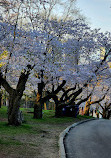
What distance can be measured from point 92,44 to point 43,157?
71.4 feet

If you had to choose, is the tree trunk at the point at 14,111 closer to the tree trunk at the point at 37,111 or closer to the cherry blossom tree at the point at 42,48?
the cherry blossom tree at the point at 42,48

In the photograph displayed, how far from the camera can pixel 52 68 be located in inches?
818

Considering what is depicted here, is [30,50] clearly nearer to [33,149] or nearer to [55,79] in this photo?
[33,149]

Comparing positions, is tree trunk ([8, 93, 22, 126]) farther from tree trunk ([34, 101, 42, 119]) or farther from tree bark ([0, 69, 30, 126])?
tree trunk ([34, 101, 42, 119])

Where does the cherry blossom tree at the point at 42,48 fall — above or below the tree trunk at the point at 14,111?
above

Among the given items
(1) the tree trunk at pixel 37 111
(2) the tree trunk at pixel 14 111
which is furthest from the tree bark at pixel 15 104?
(1) the tree trunk at pixel 37 111

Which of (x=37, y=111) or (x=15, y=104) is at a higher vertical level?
(x=15, y=104)

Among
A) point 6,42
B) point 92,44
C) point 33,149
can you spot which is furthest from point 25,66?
point 92,44

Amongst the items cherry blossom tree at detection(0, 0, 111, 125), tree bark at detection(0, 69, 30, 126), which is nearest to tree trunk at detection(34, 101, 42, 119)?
cherry blossom tree at detection(0, 0, 111, 125)

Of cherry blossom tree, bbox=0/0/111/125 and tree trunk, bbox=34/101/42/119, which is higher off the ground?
cherry blossom tree, bbox=0/0/111/125

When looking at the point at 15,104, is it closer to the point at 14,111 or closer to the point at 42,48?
the point at 14,111

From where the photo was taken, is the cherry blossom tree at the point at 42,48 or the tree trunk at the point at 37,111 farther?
the tree trunk at the point at 37,111

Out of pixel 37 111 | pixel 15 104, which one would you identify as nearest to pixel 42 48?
pixel 15 104

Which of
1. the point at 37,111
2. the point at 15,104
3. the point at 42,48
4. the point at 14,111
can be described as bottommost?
the point at 37,111
